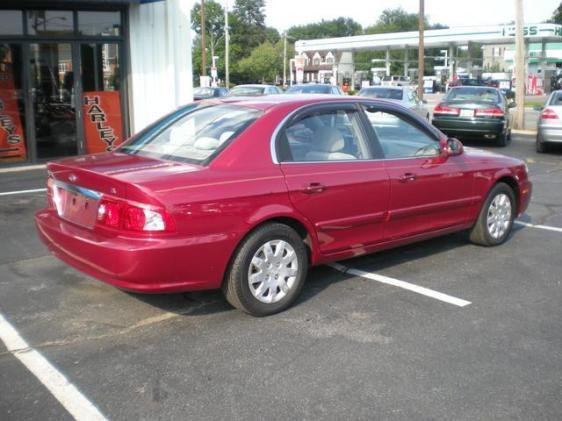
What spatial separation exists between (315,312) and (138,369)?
1.45 m

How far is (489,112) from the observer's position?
52.5 ft

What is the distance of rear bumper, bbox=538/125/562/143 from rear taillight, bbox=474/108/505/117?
1.63 m

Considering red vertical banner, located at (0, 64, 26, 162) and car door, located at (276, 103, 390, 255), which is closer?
car door, located at (276, 103, 390, 255)

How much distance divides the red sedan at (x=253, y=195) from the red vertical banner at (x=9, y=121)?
697cm

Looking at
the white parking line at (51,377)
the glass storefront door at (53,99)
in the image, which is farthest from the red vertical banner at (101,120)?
the white parking line at (51,377)

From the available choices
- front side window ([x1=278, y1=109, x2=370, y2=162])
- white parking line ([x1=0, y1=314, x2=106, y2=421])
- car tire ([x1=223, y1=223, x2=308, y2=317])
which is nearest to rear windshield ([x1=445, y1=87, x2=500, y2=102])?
front side window ([x1=278, y1=109, x2=370, y2=162])

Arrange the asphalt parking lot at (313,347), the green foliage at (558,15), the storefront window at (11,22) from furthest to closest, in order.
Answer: the green foliage at (558,15), the storefront window at (11,22), the asphalt parking lot at (313,347)

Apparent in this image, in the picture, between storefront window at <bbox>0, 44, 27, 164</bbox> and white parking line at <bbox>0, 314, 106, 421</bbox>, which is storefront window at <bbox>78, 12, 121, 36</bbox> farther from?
white parking line at <bbox>0, 314, 106, 421</bbox>

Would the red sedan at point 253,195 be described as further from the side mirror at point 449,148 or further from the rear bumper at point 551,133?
the rear bumper at point 551,133

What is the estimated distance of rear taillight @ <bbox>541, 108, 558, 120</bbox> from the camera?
1420 cm

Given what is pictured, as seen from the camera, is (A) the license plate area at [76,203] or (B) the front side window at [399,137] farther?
(B) the front side window at [399,137]

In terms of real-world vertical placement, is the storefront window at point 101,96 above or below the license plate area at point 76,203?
above

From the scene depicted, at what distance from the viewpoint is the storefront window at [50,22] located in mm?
11117

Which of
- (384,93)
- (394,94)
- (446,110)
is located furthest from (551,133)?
(384,93)
